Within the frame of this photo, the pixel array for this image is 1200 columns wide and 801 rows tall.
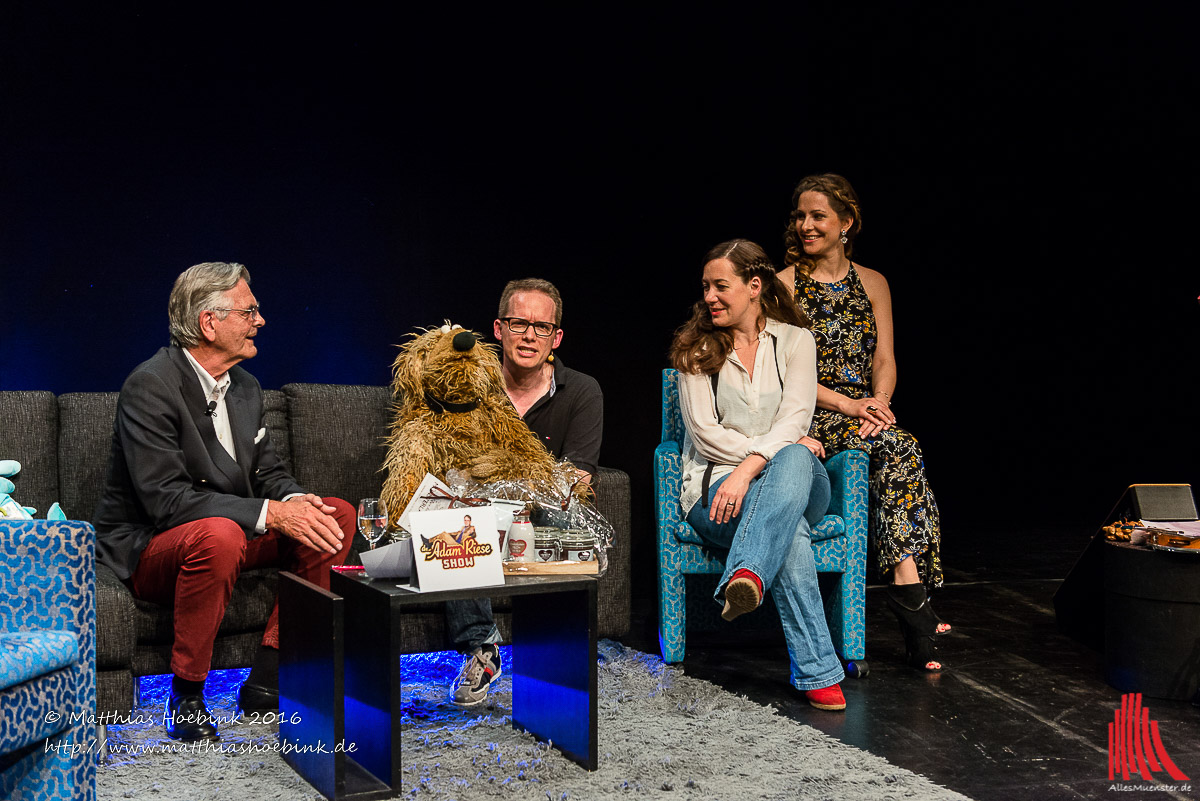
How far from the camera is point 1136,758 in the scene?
8.21 feet

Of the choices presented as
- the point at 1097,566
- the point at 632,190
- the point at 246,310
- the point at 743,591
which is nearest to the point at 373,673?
the point at 743,591

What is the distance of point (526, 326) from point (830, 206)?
122 centimetres

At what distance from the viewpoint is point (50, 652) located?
197 cm

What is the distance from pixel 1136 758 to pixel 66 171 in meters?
3.72

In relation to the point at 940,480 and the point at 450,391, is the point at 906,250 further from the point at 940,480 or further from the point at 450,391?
the point at 450,391

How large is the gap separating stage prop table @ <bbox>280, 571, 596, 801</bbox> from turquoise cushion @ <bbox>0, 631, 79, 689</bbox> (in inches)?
18.7

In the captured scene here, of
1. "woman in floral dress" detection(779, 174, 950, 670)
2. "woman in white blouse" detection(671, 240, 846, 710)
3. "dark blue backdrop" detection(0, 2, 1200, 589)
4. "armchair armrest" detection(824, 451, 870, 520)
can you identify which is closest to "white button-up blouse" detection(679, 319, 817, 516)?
"woman in white blouse" detection(671, 240, 846, 710)

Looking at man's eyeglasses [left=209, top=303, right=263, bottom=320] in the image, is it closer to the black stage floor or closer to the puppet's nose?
the puppet's nose

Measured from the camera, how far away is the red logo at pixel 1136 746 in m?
2.43

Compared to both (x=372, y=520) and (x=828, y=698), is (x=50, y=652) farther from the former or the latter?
(x=828, y=698)

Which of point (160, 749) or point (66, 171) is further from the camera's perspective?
point (66, 171)

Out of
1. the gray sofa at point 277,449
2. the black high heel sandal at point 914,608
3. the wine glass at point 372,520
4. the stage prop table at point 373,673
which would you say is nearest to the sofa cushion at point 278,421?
the gray sofa at point 277,449

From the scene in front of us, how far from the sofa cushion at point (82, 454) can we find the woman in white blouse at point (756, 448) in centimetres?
175

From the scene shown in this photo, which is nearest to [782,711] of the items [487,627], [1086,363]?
[487,627]
